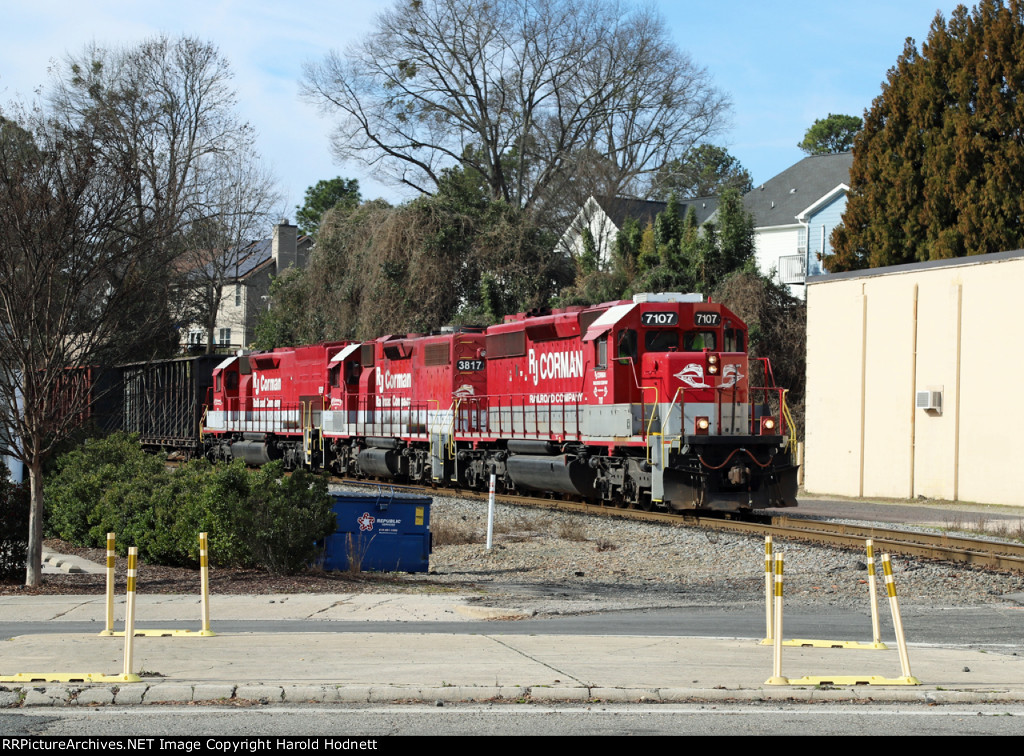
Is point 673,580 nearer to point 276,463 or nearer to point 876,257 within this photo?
point 276,463

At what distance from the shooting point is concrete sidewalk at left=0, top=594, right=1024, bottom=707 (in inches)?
305

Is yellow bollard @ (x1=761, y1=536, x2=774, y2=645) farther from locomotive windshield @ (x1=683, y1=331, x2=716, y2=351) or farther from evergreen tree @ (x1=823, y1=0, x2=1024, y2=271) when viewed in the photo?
evergreen tree @ (x1=823, y1=0, x2=1024, y2=271)

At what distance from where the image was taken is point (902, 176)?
123 feet

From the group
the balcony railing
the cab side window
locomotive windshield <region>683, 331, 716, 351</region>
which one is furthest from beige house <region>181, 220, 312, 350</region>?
locomotive windshield <region>683, 331, 716, 351</region>

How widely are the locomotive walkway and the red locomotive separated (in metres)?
9.81

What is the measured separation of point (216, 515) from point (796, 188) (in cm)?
4968

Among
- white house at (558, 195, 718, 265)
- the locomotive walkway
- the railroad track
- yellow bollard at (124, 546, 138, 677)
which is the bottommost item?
the locomotive walkway

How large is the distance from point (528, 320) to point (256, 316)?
51.4m

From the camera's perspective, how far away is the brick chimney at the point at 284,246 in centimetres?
7744

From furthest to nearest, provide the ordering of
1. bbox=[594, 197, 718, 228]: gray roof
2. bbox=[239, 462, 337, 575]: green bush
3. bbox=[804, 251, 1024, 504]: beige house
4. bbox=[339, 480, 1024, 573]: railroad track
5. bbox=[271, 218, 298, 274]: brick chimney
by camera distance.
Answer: bbox=[271, 218, 298, 274]: brick chimney < bbox=[594, 197, 718, 228]: gray roof < bbox=[804, 251, 1024, 504]: beige house < bbox=[339, 480, 1024, 573]: railroad track < bbox=[239, 462, 337, 575]: green bush

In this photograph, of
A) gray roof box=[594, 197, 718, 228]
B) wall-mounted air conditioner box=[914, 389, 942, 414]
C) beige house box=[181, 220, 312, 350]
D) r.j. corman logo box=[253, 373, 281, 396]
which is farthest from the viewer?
beige house box=[181, 220, 312, 350]

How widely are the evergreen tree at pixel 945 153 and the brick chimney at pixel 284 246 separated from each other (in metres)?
46.5

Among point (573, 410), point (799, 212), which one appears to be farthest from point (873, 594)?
point (799, 212)
